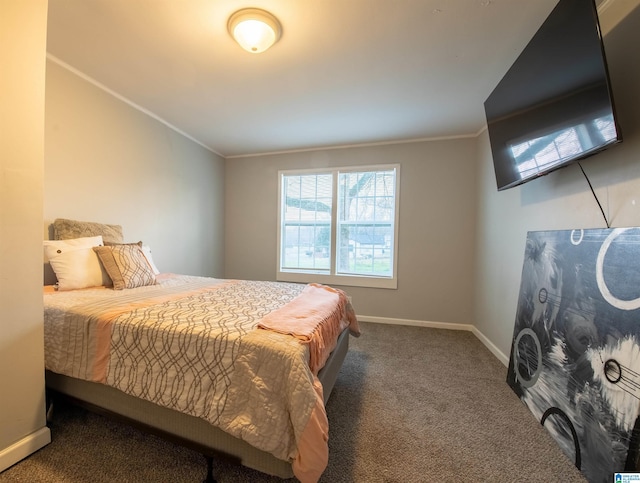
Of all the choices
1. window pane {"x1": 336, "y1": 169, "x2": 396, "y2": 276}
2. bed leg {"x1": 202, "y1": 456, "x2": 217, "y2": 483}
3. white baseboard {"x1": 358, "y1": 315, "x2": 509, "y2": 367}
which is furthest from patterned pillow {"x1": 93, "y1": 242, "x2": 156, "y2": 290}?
white baseboard {"x1": 358, "y1": 315, "x2": 509, "y2": 367}

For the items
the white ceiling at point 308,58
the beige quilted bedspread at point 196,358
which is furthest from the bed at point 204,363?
the white ceiling at point 308,58

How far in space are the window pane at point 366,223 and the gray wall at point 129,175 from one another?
201 centimetres

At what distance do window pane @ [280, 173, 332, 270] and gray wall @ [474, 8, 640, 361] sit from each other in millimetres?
1998

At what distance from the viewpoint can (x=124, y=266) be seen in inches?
80.4

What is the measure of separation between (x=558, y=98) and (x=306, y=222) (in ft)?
9.98

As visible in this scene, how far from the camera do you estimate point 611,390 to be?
1.23 metres

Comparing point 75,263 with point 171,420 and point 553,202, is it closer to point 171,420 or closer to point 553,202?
point 171,420

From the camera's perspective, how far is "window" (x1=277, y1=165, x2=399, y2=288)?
3.64 m

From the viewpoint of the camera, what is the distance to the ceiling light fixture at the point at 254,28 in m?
1.54

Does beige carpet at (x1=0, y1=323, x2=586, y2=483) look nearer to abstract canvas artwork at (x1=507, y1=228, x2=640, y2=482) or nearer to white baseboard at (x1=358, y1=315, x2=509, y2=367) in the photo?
abstract canvas artwork at (x1=507, y1=228, x2=640, y2=482)

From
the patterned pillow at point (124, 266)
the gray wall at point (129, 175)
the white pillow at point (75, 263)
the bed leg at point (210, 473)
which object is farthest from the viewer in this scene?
the gray wall at point (129, 175)

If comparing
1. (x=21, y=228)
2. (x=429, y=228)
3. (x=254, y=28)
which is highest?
(x=254, y=28)

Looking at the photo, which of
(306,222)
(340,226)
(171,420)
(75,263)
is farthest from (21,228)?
(340,226)

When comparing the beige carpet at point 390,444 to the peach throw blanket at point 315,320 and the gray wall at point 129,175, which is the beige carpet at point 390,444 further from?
the gray wall at point 129,175
